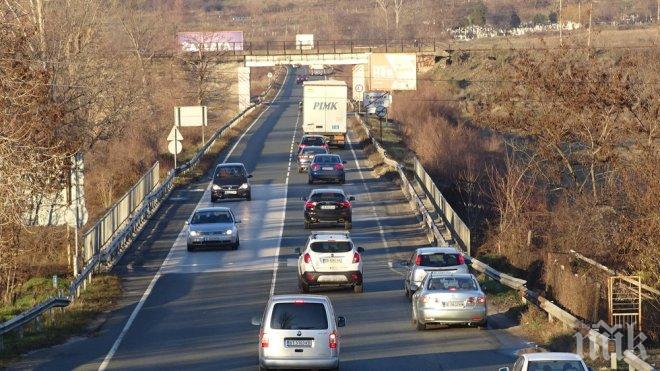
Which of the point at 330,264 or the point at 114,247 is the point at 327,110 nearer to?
the point at 114,247

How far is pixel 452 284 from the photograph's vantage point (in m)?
23.6

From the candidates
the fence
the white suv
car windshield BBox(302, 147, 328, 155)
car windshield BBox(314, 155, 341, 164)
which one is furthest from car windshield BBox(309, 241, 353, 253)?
car windshield BBox(302, 147, 328, 155)

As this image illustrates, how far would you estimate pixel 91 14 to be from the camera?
63.2 m

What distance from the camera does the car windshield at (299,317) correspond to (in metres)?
18.3

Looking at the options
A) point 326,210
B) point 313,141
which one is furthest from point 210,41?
point 326,210

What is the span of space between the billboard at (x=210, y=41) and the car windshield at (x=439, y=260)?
71.2 meters

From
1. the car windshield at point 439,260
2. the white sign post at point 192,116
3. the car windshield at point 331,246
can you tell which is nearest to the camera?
the car windshield at point 439,260

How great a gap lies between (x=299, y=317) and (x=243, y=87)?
92.9 metres

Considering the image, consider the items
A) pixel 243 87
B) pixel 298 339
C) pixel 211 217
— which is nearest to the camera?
pixel 298 339

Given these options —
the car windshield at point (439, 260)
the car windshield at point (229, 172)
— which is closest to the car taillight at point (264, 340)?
the car windshield at point (439, 260)

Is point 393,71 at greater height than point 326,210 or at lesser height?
greater

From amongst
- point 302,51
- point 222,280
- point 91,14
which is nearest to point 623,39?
point 302,51

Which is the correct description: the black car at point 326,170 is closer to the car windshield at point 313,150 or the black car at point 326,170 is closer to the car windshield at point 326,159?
the car windshield at point 326,159

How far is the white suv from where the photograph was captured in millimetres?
28719
